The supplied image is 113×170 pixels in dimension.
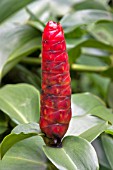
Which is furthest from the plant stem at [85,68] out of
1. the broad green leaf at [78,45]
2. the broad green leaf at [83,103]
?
the broad green leaf at [83,103]

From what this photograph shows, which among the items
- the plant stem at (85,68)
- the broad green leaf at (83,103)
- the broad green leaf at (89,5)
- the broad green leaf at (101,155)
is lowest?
the broad green leaf at (101,155)

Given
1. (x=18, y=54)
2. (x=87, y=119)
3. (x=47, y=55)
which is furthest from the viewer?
(x=18, y=54)

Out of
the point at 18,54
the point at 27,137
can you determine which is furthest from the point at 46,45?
the point at 18,54

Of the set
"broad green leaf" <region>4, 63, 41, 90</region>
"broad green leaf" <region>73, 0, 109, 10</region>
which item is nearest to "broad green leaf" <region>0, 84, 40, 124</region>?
"broad green leaf" <region>4, 63, 41, 90</region>

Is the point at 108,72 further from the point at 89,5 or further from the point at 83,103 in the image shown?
the point at 83,103

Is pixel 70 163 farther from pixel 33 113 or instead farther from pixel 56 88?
pixel 33 113

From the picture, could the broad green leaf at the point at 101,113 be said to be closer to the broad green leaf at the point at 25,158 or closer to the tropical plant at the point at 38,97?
the tropical plant at the point at 38,97

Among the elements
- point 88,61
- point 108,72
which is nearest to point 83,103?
point 108,72
